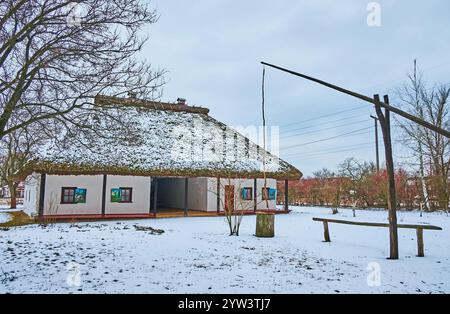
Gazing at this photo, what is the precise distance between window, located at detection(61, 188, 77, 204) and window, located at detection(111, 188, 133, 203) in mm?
1856

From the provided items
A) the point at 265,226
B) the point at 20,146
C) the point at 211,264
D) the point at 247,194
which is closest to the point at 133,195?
the point at 20,146

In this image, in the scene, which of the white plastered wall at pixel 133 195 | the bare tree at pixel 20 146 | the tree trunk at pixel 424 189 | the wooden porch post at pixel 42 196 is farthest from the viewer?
the tree trunk at pixel 424 189

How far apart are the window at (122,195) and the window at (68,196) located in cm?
186

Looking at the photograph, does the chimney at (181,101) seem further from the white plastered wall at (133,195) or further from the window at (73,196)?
the window at (73,196)

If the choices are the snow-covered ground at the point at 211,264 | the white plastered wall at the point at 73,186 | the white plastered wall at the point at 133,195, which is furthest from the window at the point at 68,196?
the snow-covered ground at the point at 211,264

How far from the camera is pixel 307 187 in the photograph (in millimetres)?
28250

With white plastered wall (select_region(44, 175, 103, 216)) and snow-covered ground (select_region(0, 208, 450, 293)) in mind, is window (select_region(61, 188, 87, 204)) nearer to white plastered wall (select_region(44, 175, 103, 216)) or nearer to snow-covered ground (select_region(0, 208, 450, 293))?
white plastered wall (select_region(44, 175, 103, 216))

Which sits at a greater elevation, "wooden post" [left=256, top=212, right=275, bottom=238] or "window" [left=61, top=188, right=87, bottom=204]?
"window" [left=61, top=188, right=87, bottom=204]

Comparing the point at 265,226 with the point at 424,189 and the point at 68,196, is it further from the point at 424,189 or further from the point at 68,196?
the point at 424,189

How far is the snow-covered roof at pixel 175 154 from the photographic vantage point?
48.1 ft

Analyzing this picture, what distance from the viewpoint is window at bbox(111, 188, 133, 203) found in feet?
52.4

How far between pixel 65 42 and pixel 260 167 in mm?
14303

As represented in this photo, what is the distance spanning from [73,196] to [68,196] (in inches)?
8.7
